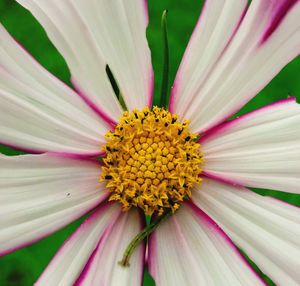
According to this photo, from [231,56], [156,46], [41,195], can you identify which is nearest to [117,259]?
[41,195]

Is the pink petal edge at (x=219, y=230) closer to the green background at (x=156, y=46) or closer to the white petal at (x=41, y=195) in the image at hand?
the white petal at (x=41, y=195)

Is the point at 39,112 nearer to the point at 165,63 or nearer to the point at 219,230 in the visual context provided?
the point at 165,63

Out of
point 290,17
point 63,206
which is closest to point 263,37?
point 290,17

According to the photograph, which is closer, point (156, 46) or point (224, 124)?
point (224, 124)

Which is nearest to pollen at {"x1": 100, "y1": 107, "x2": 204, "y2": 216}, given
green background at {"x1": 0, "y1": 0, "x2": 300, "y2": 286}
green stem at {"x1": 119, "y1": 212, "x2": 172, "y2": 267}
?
green stem at {"x1": 119, "y1": 212, "x2": 172, "y2": 267}

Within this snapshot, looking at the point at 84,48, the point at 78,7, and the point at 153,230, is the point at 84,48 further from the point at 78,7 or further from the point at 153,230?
the point at 153,230

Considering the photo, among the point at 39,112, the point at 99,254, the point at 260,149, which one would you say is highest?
the point at 260,149
